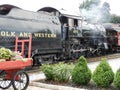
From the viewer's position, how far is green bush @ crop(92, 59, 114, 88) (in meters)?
8.92

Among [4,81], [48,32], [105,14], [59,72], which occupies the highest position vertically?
[105,14]

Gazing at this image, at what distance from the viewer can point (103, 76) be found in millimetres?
8930

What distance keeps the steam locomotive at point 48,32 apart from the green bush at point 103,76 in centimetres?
511

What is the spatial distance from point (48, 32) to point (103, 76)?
7.49 metres

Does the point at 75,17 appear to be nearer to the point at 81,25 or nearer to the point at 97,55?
the point at 81,25

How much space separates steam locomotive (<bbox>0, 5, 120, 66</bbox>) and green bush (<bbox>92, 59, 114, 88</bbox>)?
5.11 meters

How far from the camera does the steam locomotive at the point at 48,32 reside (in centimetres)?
1359

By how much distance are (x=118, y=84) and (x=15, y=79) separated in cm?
267

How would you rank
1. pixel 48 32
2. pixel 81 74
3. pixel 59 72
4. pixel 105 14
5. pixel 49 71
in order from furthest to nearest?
pixel 105 14 → pixel 48 32 → pixel 49 71 → pixel 59 72 → pixel 81 74

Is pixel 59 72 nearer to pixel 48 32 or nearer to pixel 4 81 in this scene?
pixel 4 81

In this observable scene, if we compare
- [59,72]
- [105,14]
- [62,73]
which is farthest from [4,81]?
[105,14]

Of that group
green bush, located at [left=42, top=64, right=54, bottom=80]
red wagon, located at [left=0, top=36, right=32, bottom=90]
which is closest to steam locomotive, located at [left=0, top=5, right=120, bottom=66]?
green bush, located at [left=42, top=64, right=54, bottom=80]

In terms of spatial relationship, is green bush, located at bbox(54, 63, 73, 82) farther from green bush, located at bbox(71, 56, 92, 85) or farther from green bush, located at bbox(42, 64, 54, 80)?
green bush, located at bbox(71, 56, 92, 85)

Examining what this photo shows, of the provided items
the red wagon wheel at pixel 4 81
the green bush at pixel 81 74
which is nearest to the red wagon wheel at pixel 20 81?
the red wagon wheel at pixel 4 81
